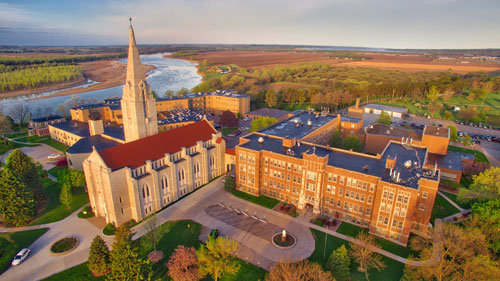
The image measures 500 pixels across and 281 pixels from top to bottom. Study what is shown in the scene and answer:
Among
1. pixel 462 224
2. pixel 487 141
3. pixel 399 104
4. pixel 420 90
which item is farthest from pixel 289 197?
pixel 420 90

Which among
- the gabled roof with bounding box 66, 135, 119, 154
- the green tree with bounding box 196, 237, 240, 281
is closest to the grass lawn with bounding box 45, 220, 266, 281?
the green tree with bounding box 196, 237, 240, 281

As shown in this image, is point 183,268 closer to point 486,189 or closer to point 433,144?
point 486,189

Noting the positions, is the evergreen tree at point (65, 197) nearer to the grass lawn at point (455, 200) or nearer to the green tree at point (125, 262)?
the green tree at point (125, 262)

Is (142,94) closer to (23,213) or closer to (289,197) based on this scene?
(23,213)

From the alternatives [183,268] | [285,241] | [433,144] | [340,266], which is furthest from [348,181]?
[433,144]

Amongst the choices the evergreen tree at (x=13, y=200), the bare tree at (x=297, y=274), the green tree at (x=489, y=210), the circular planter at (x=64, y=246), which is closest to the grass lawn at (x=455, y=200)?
the green tree at (x=489, y=210)
